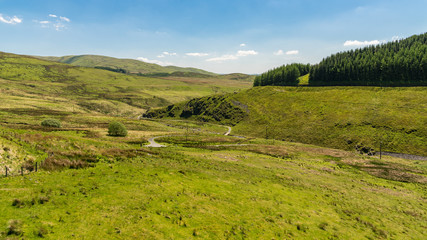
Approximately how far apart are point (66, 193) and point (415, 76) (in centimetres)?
19193

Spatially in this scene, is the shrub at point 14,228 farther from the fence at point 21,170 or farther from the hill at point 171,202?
the fence at point 21,170

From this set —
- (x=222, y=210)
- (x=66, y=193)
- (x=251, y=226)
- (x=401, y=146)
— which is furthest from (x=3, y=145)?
(x=401, y=146)

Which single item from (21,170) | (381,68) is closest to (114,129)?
(21,170)

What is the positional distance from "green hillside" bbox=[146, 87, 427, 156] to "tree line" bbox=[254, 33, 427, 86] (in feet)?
41.5

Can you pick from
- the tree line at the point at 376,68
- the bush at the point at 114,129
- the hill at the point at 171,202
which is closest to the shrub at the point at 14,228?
the hill at the point at 171,202

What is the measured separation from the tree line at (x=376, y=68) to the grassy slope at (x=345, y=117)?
41.4ft

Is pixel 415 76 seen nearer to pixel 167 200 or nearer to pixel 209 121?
pixel 209 121

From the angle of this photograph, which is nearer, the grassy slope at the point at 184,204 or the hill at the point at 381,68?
the grassy slope at the point at 184,204

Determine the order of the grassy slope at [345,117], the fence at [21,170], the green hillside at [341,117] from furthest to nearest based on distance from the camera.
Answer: the green hillside at [341,117] < the grassy slope at [345,117] < the fence at [21,170]

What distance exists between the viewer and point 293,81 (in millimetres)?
194750

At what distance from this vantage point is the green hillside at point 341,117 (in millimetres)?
99750

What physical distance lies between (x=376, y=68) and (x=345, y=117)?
202 ft

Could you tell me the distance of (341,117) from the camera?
402 ft

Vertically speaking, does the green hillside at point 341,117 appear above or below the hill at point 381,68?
below
